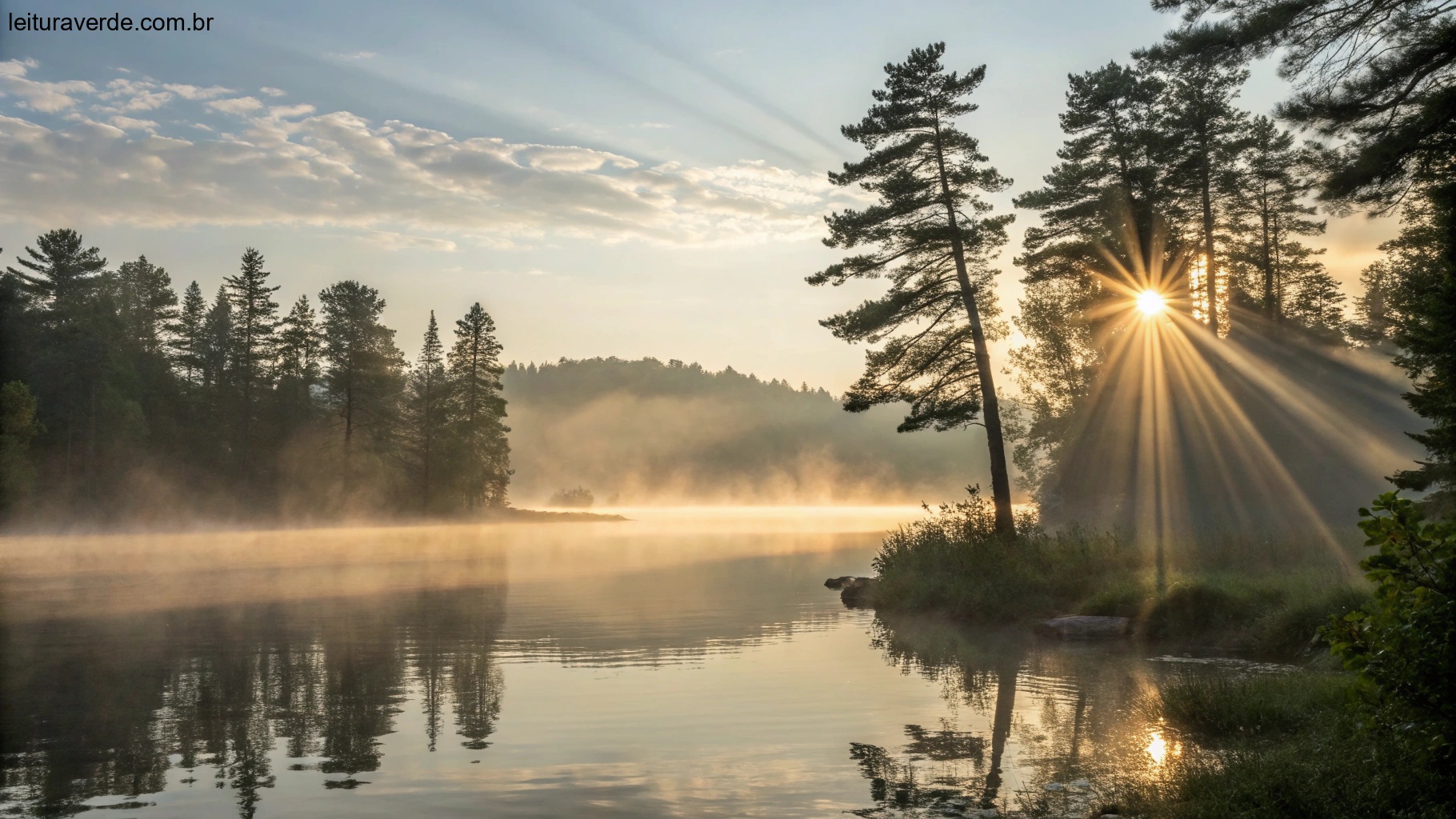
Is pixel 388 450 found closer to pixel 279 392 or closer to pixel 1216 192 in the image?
pixel 279 392

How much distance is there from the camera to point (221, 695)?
15609 mm

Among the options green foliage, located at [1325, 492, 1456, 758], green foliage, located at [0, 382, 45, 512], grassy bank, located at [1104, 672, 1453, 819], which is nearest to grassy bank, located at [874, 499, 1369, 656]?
grassy bank, located at [1104, 672, 1453, 819]

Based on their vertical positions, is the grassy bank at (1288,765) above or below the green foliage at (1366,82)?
below

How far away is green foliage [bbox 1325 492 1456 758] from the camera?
6.47m

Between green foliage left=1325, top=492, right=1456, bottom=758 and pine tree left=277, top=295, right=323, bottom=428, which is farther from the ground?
pine tree left=277, top=295, right=323, bottom=428

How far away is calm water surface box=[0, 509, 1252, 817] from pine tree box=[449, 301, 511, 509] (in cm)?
5979

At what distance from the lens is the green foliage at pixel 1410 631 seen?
6.47 m

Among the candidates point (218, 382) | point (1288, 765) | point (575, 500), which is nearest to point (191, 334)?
point (218, 382)

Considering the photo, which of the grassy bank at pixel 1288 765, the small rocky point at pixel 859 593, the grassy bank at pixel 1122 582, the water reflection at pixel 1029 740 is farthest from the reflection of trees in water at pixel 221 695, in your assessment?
the grassy bank at pixel 1122 582

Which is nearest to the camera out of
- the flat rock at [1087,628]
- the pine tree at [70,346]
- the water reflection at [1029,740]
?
the water reflection at [1029,740]

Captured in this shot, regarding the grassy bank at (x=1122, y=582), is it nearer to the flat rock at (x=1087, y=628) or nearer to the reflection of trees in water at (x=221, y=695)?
the flat rock at (x=1087, y=628)

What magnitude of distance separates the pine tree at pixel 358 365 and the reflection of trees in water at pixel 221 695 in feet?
213

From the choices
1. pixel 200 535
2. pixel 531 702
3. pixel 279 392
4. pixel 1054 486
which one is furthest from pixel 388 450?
pixel 531 702

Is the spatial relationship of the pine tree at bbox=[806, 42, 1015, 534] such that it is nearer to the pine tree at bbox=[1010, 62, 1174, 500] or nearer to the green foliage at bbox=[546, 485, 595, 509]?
the pine tree at bbox=[1010, 62, 1174, 500]
